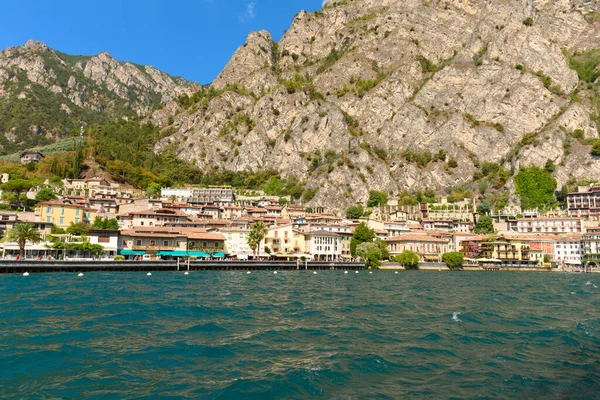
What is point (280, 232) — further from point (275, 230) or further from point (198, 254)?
point (198, 254)

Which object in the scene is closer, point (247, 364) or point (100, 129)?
point (247, 364)

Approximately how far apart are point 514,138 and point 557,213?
39.8 metres

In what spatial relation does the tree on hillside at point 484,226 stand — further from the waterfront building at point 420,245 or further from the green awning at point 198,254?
the green awning at point 198,254

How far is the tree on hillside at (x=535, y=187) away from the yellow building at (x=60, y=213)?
362 ft

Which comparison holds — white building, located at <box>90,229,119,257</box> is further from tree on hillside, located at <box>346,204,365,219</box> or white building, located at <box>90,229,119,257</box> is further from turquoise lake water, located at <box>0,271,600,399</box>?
tree on hillside, located at <box>346,204,365,219</box>

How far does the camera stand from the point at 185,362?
49.1 feet

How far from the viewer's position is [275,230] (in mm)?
88000

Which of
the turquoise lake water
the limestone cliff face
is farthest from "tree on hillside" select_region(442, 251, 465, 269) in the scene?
the limestone cliff face

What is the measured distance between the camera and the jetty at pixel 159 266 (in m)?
53.9

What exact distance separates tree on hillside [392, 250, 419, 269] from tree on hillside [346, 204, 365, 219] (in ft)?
135

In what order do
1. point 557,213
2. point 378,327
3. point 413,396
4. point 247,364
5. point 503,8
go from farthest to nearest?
point 503,8, point 557,213, point 378,327, point 247,364, point 413,396

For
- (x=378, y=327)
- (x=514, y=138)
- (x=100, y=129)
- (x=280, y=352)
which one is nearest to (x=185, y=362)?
(x=280, y=352)

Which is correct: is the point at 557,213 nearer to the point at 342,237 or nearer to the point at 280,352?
the point at 342,237

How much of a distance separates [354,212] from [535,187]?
169 feet
